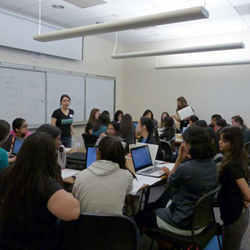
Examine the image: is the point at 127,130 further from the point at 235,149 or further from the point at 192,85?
A: the point at 192,85

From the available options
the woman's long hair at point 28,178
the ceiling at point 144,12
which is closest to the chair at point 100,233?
the woman's long hair at point 28,178

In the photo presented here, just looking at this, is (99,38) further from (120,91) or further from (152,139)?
(152,139)

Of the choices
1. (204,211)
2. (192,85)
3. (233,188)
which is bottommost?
(204,211)

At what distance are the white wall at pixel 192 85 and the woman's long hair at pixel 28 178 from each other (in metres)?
5.93

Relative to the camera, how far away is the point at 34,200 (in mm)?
1333

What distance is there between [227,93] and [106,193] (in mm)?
5716

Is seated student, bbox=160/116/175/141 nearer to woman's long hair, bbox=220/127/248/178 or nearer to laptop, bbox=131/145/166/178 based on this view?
laptop, bbox=131/145/166/178

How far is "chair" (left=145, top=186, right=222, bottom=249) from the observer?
1.75 m

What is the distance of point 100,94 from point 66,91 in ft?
3.92

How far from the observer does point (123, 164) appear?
1832 mm

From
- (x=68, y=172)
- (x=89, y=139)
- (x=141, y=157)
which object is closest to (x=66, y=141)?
(x=89, y=139)

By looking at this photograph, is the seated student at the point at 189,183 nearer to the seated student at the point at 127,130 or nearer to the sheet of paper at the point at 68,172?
the sheet of paper at the point at 68,172

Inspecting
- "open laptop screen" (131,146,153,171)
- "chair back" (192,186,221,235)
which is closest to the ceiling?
"open laptop screen" (131,146,153,171)

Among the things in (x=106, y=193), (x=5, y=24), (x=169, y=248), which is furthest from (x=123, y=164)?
(x=5, y=24)
